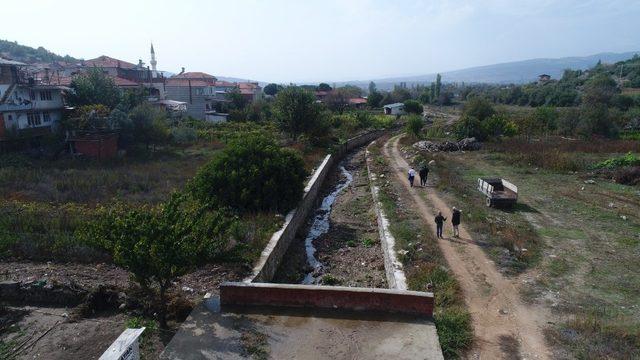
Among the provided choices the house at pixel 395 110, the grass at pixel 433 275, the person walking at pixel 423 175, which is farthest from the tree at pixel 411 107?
the grass at pixel 433 275

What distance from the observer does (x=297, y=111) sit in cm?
3859

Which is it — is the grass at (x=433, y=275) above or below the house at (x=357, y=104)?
Result: below

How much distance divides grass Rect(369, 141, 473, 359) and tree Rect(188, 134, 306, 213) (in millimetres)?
4548

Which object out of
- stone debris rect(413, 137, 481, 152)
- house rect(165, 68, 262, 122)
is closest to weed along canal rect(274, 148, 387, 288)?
stone debris rect(413, 137, 481, 152)

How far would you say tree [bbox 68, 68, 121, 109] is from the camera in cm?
3722

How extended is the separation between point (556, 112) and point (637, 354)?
4497cm

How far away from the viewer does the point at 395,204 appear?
19953 millimetres

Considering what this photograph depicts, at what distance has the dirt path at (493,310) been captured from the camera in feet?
28.3

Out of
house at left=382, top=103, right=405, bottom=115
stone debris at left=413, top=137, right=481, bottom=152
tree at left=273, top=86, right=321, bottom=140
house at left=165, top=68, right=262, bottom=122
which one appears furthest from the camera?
house at left=382, top=103, right=405, bottom=115

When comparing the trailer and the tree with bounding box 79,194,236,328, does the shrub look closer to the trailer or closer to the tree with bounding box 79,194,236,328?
the trailer

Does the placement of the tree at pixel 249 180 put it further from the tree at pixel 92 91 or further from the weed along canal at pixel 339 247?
the tree at pixel 92 91

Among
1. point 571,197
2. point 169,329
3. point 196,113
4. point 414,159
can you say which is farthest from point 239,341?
point 196,113

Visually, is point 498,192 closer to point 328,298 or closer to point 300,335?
point 328,298

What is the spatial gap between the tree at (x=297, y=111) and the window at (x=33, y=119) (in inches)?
730
